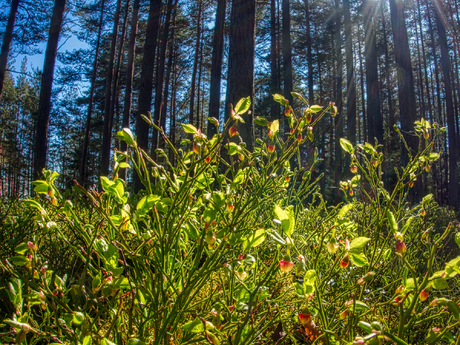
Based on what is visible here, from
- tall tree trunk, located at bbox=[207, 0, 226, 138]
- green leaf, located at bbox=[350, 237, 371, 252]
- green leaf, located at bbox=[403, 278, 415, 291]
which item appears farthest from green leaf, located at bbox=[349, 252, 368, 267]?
tall tree trunk, located at bbox=[207, 0, 226, 138]

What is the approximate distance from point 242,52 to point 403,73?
4.99 metres

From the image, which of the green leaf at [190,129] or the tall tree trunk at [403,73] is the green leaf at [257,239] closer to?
the green leaf at [190,129]

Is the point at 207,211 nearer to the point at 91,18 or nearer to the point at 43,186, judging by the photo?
the point at 43,186

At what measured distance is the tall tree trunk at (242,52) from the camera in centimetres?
394

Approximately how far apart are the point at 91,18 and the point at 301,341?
20.3 m

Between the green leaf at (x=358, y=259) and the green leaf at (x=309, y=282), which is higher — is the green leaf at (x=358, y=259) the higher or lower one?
the higher one

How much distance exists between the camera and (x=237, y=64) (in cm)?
402

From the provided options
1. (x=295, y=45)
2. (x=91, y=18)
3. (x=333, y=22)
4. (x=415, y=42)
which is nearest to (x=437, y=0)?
(x=333, y=22)

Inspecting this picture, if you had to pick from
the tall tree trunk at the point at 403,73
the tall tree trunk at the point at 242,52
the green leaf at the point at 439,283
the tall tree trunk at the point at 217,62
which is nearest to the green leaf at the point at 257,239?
the green leaf at the point at 439,283

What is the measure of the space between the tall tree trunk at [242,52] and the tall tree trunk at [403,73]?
14.4 feet

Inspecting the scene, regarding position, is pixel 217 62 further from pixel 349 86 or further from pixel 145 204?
pixel 145 204

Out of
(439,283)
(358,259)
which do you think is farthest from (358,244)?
(439,283)

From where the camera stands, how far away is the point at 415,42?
2375 cm

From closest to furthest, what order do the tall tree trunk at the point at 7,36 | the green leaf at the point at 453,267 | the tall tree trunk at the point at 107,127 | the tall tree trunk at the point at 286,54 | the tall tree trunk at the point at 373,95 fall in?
1. the green leaf at the point at 453,267
2. the tall tree trunk at the point at 7,36
3. the tall tree trunk at the point at 373,95
4. the tall tree trunk at the point at 107,127
5. the tall tree trunk at the point at 286,54
